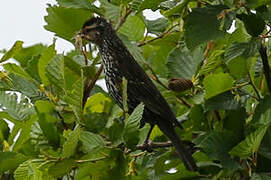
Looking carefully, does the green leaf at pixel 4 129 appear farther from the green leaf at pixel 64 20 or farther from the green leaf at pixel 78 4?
the green leaf at pixel 78 4

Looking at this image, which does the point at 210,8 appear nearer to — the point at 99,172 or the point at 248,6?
the point at 248,6

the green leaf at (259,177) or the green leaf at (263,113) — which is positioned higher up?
the green leaf at (263,113)

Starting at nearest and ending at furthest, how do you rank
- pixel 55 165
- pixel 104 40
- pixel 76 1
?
pixel 55 165
pixel 76 1
pixel 104 40

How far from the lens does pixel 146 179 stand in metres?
2.15

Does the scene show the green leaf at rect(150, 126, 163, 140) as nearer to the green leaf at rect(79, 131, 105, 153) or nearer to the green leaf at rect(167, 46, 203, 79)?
the green leaf at rect(167, 46, 203, 79)

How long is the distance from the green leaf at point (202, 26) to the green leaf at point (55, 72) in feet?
1.69

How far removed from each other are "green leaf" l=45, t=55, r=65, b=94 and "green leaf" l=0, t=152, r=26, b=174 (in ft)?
0.89

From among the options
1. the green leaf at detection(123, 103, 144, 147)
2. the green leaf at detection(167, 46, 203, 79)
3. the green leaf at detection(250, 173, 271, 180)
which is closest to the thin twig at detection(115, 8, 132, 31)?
the green leaf at detection(167, 46, 203, 79)

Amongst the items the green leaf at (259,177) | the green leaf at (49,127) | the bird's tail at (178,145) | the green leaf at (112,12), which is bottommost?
the green leaf at (259,177)

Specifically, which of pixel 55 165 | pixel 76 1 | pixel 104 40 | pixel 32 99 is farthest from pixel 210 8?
pixel 104 40

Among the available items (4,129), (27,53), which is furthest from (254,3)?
(27,53)

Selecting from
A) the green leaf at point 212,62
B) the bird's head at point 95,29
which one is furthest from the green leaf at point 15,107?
the green leaf at point 212,62

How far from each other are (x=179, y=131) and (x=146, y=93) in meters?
0.27

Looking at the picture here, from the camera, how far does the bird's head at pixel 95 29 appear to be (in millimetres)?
2535
